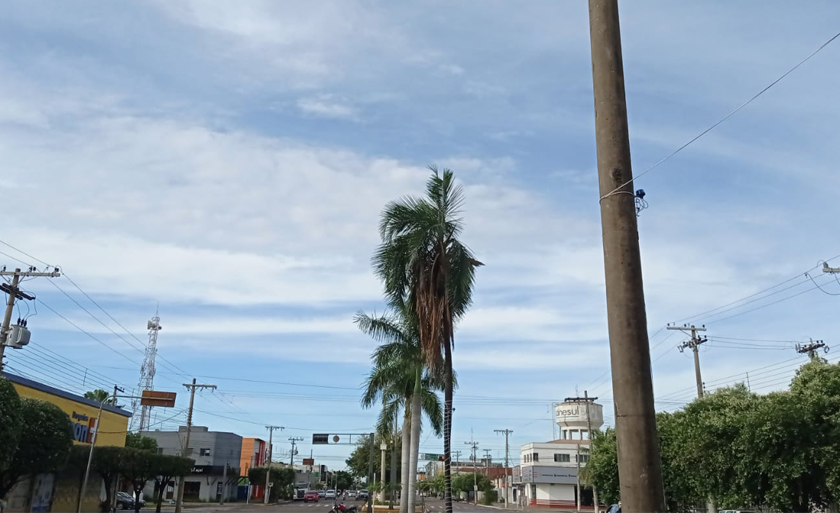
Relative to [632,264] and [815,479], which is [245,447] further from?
[632,264]

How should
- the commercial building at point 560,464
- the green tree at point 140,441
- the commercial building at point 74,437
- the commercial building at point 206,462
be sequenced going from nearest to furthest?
the commercial building at point 74,437 → the green tree at point 140,441 → the commercial building at point 206,462 → the commercial building at point 560,464

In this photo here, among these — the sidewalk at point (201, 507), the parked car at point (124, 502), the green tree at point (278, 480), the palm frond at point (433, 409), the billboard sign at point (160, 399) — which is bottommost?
the sidewalk at point (201, 507)

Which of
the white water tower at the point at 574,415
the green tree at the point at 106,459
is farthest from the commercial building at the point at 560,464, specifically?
the green tree at the point at 106,459

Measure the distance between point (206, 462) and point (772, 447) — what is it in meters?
69.0

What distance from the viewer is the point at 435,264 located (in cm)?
1816

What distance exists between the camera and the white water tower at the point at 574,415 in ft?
326

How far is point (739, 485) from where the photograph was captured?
2009 centimetres

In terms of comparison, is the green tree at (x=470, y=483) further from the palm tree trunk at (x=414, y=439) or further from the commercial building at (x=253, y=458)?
the palm tree trunk at (x=414, y=439)

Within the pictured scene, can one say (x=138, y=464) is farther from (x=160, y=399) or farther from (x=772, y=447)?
(x=772, y=447)

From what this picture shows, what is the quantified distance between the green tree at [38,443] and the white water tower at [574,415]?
7978 cm

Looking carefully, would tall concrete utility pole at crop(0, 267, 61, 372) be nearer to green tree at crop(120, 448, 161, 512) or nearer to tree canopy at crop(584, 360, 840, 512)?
green tree at crop(120, 448, 161, 512)

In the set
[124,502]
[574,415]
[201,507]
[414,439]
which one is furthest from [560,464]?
[414,439]

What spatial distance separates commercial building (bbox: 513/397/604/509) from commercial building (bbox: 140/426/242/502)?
3713cm

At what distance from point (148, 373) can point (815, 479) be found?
3773 inches
